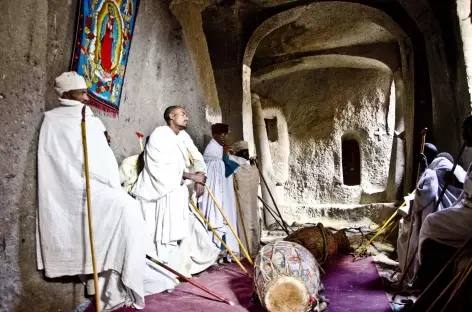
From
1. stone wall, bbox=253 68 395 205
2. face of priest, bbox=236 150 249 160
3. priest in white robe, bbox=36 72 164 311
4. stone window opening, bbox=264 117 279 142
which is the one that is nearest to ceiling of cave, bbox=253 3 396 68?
stone wall, bbox=253 68 395 205

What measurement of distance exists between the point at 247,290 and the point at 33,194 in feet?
7.31

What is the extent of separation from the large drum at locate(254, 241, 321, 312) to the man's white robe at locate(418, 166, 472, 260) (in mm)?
984

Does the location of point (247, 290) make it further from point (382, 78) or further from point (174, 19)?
point (382, 78)

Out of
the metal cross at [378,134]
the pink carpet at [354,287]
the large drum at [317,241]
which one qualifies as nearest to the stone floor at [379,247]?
the pink carpet at [354,287]

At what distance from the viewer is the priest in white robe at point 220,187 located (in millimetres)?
4879

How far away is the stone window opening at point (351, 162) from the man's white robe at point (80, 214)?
368 inches

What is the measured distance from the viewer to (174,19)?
5.61m

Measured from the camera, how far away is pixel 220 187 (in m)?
5.11

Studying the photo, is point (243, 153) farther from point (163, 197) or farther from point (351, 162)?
point (351, 162)

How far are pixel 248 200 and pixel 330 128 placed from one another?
5.83 metres

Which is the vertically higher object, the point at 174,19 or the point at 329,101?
the point at 174,19

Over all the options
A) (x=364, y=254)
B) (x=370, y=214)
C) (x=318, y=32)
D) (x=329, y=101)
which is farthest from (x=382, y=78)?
(x=364, y=254)

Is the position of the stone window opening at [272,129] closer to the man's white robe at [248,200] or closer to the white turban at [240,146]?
the white turban at [240,146]

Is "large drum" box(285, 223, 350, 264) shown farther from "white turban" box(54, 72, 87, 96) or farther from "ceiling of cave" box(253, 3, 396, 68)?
"ceiling of cave" box(253, 3, 396, 68)
